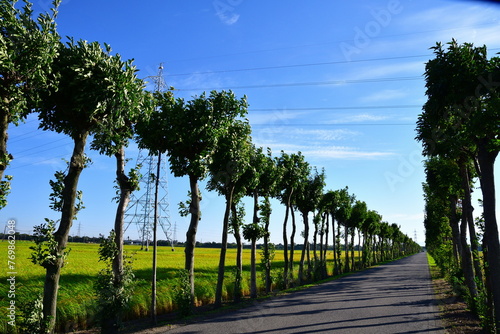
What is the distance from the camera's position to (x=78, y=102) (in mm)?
10273

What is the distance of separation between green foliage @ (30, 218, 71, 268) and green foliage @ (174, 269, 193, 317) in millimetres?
6994

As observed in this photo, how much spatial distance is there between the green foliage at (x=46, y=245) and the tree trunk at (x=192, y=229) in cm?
732

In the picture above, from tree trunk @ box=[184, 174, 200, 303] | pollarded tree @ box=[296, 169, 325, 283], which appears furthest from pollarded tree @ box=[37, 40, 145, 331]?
pollarded tree @ box=[296, 169, 325, 283]

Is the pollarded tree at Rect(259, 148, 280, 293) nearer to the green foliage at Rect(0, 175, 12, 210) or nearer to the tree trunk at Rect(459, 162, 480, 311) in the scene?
the tree trunk at Rect(459, 162, 480, 311)

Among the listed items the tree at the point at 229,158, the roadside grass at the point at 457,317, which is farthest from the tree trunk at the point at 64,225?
the roadside grass at the point at 457,317

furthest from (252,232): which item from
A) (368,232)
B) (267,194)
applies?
(368,232)

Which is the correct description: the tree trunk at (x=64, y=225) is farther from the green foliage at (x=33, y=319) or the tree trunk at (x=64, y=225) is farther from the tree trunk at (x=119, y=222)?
the tree trunk at (x=119, y=222)

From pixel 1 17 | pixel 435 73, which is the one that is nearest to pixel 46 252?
pixel 1 17

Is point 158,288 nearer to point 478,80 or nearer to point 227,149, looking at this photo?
point 227,149

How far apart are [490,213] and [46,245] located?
14.0 meters

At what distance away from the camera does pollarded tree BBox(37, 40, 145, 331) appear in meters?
10.1

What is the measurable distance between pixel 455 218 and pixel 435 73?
16064mm

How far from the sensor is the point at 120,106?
10766 mm

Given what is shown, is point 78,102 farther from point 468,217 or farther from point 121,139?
point 468,217
